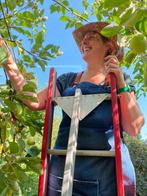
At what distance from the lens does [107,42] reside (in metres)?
1.75

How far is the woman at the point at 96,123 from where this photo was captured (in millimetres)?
1388

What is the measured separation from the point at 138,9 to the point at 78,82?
99 centimetres

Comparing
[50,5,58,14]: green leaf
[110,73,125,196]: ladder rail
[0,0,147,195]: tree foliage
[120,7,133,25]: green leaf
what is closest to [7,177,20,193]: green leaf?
[0,0,147,195]: tree foliage

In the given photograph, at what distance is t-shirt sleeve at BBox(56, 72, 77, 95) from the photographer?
1746 mm

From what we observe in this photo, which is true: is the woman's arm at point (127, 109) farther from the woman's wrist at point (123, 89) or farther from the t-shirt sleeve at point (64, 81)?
the t-shirt sleeve at point (64, 81)

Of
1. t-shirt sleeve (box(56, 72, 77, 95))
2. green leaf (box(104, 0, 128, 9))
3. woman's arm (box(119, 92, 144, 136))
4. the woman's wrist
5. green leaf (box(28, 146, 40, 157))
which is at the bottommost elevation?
green leaf (box(28, 146, 40, 157))

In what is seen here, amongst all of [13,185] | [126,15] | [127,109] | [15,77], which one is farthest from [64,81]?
[126,15]

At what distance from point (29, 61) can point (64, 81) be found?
469 millimetres

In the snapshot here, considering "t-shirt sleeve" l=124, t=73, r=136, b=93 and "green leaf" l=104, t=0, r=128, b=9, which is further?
"t-shirt sleeve" l=124, t=73, r=136, b=93

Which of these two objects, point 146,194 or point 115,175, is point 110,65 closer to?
point 115,175

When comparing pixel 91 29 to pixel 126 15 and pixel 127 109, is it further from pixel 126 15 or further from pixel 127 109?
pixel 126 15

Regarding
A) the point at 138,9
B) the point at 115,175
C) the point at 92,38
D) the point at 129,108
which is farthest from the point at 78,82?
the point at 138,9

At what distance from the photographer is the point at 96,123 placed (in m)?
1.50

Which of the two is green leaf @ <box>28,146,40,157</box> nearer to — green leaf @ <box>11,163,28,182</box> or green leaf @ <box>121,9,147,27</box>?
green leaf @ <box>11,163,28,182</box>
